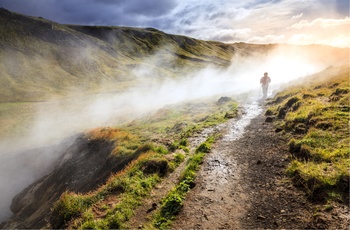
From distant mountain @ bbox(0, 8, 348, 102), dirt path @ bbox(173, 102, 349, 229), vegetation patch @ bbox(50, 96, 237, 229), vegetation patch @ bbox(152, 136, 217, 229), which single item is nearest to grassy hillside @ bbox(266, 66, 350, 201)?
dirt path @ bbox(173, 102, 349, 229)

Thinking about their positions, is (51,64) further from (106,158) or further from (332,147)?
(332,147)

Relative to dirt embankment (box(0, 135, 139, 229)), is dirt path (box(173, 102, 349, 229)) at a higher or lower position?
higher

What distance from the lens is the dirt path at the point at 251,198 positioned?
6.94 m

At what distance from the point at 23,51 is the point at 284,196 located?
118 m

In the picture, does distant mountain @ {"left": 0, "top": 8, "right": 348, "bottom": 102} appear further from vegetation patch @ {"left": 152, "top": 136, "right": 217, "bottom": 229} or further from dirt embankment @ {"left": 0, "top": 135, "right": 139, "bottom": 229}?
vegetation patch @ {"left": 152, "top": 136, "right": 217, "bottom": 229}

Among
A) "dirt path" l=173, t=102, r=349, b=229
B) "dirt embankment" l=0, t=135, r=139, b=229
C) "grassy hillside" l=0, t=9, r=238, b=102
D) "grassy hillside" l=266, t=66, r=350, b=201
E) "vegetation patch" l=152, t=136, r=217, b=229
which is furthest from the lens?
"grassy hillside" l=0, t=9, r=238, b=102

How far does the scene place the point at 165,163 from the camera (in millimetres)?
12180

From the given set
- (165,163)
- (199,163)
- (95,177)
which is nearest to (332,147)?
(199,163)

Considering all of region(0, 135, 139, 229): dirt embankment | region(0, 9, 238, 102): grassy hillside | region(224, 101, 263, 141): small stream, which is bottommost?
region(0, 135, 139, 229): dirt embankment

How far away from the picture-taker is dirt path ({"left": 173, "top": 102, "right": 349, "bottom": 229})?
6941mm

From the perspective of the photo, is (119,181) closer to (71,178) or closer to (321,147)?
(321,147)

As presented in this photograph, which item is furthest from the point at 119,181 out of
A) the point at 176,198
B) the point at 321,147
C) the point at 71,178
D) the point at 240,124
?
the point at 240,124

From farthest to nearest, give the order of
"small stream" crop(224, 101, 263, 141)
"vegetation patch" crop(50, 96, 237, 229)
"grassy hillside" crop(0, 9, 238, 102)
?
"grassy hillside" crop(0, 9, 238, 102) → "small stream" crop(224, 101, 263, 141) → "vegetation patch" crop(50, 96, 237, 229)

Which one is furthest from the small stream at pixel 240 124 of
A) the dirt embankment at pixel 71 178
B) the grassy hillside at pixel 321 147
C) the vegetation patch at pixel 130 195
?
the dirt embankment at pixel 71 178
